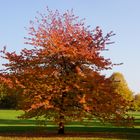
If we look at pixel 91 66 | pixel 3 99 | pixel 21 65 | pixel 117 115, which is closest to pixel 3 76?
pixel 21 65

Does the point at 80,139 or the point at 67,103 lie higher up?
the point at 67,103

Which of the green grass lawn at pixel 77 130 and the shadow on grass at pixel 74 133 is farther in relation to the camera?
the green grass lawn at pixel 77 130

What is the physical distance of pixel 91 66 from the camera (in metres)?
32.2

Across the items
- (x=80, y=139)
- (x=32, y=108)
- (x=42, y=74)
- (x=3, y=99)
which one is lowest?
(x=80, y=139)

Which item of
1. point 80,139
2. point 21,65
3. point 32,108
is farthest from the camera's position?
point 21,65

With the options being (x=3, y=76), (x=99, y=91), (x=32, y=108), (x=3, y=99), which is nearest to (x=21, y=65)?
(x=3, y=76)

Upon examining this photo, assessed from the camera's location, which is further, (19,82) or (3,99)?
(3,99)

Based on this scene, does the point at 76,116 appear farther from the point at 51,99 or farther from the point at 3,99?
the point at 3,99

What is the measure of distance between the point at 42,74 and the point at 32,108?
2.28 metres

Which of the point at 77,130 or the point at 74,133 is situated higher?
the point at 77,130

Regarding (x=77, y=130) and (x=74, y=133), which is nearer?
(x=74, y=133)

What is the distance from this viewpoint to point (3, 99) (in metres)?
130

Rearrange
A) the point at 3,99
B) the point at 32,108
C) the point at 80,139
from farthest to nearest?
the point at 3,99
the point at 32,108
the point at 80,139

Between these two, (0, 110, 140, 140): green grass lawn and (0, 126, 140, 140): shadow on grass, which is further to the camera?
(0, 110, 140, 140): green grass lawn
